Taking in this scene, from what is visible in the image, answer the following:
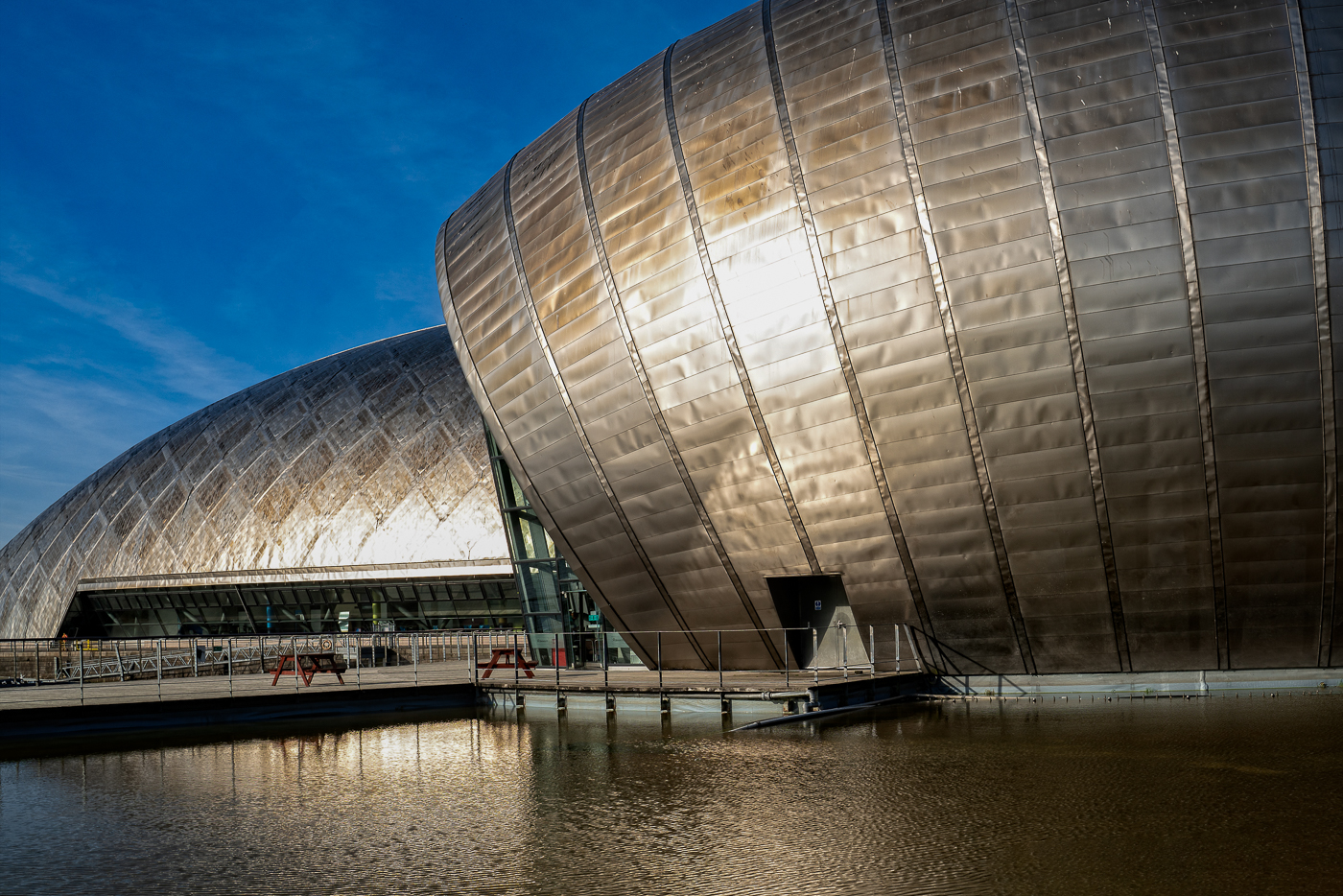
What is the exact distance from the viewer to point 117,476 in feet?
140

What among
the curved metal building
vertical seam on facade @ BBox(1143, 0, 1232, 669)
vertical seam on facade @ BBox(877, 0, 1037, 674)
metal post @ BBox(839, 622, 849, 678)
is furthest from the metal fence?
vertical seam on facade @ BBox(1143, 0, 1232, 669)

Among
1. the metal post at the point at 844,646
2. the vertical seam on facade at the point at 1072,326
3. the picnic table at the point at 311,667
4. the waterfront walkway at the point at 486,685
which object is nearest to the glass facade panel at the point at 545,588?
the waterfront walkway at the point at 486,685

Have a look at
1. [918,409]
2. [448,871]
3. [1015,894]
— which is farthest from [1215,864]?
[918,409]

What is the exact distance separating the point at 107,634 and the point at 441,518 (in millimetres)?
16114

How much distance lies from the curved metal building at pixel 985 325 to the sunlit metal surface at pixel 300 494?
51.3 ft

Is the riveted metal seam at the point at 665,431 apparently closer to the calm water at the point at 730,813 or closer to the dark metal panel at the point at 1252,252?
the calm water at the point at 730,813

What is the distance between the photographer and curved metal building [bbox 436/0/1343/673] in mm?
15453

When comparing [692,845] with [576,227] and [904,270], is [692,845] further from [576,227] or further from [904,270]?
[576,227]

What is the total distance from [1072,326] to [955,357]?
5.80 feet

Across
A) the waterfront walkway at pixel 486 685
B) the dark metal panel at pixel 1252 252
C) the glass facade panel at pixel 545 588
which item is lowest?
the waterfront walkway at pixel 486 685

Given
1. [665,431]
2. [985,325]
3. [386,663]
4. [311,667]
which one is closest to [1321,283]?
[985,325]

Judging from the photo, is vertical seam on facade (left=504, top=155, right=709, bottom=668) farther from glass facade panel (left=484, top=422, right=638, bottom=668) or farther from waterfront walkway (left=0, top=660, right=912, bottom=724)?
glass facade panel (left=484, top=422, right=638, bottom=668)

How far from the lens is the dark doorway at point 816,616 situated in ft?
64.1

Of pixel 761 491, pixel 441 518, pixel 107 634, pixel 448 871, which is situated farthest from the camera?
pixel 107 634
